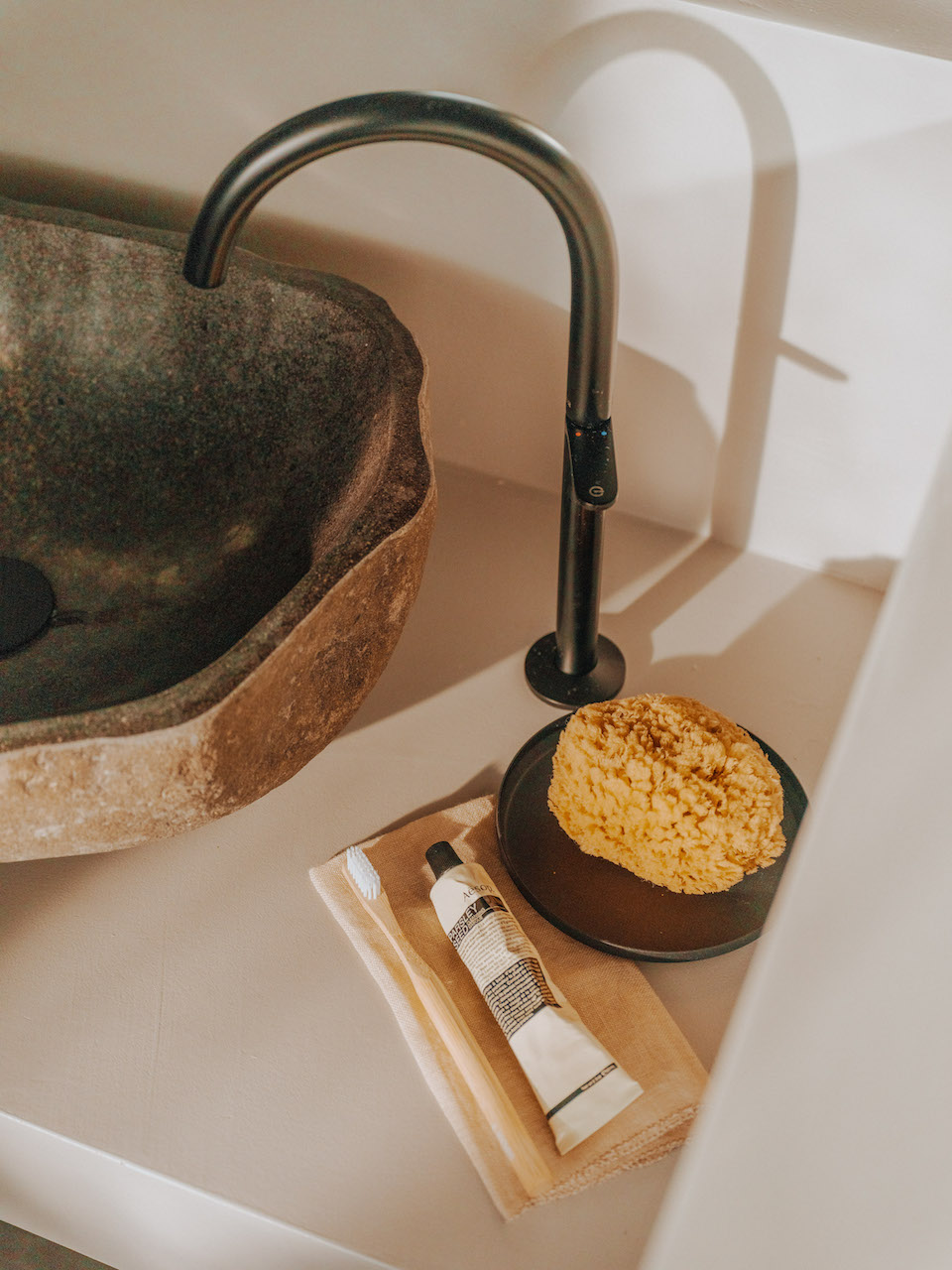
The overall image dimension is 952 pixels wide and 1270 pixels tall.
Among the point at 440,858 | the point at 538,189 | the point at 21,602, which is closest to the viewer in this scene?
the point at 538,189

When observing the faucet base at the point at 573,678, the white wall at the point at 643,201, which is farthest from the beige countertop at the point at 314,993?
the white wall at the point at 643,201

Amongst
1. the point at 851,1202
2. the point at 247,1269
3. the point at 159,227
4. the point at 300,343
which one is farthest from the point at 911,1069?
the point at 159,227

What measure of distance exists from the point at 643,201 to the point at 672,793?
41 centimetres

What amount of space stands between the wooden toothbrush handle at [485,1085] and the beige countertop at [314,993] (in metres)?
0.03

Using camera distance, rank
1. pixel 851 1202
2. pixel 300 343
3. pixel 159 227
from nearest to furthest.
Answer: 1. pixel 851 1202
2. pixel 300 343
3. pixel 159 227

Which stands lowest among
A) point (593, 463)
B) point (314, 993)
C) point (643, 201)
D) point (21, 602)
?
point (314, 993)

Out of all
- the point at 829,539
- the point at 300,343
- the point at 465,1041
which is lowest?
the point at 465,1041

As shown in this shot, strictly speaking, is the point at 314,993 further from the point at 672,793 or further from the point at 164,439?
the point at 164,439

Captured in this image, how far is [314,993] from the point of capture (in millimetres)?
610

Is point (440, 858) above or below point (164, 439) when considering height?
below

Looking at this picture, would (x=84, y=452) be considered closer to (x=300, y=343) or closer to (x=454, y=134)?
(x=300, y=343)

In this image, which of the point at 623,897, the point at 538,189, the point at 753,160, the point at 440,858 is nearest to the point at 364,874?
the point at 440,858

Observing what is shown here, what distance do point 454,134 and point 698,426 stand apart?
1.16 feet

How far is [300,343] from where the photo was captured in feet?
2.36
